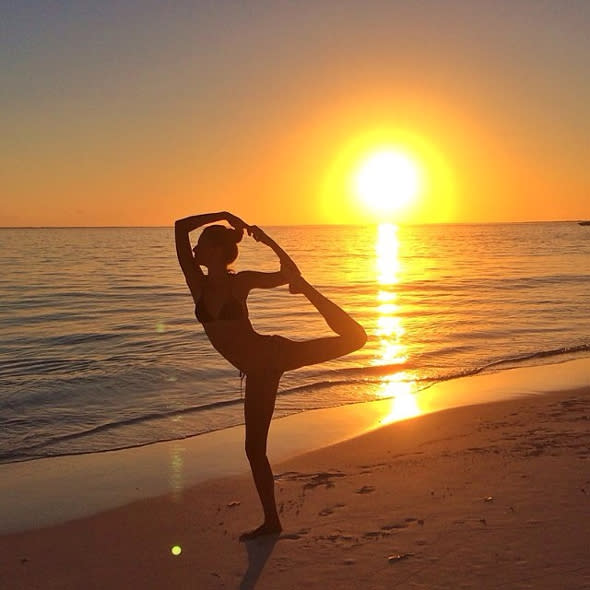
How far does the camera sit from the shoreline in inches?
276

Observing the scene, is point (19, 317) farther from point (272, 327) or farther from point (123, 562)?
point (123, 562)

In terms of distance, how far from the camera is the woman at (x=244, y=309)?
496cm

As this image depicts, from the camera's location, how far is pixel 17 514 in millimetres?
6727

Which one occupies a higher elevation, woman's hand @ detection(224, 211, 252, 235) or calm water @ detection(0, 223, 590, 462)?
woman's hand @ detection(224, 211, 252, 235)

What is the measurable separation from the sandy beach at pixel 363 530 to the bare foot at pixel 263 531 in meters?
0.09

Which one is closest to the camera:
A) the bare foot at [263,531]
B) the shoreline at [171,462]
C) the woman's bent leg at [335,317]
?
the woman's bent leg at [335,317]

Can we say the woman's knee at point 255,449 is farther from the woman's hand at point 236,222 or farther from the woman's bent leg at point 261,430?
the woman's hand at point 236,222

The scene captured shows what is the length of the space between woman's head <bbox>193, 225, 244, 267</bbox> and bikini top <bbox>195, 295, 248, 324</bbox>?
0.28m

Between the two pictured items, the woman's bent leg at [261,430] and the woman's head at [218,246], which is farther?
the woman's bent leg at [261,430]

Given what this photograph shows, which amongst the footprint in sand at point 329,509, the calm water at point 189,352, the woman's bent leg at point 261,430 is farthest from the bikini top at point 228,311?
the calm water at point 189,352

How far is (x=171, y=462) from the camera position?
8.51 m

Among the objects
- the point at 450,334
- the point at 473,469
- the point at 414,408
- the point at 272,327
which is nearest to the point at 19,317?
the point at 272,327

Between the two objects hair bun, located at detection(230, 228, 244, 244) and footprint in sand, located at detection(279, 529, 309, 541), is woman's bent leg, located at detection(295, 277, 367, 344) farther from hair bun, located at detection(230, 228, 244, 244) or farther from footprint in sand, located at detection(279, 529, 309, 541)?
footprint in sand, located at detection(279, 529, 309, 541)

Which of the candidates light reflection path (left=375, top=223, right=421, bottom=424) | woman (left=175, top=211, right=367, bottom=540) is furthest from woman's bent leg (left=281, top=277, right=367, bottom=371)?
light reflection path (left=375, top=223, right=421, bottom=424)
